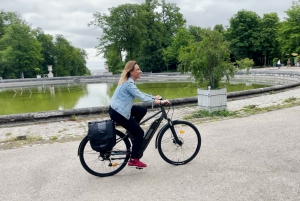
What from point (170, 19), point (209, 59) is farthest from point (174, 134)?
point (170, 19)

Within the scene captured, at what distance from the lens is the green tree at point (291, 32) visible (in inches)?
1827

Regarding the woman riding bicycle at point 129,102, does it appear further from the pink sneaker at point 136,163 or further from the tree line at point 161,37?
the tree line at point 161,37

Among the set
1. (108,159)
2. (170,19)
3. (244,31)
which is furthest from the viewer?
(170,19)

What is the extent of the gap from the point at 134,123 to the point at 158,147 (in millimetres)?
585

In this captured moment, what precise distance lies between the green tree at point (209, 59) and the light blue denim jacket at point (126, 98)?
16.4 ft

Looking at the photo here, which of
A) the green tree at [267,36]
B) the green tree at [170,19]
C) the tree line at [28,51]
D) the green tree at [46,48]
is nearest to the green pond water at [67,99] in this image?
the tree line at [28,51]

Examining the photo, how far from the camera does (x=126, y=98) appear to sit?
4.03 m

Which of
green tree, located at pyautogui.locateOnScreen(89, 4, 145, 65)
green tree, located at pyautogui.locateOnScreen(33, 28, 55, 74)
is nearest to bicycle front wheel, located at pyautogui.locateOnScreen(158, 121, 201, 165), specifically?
green tree, located at pyautogui.locateOnScreen(89, 4, 145, 65)

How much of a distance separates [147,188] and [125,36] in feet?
177

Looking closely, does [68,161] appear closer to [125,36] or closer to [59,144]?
[59,144]

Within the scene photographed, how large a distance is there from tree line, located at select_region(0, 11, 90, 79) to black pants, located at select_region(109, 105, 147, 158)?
53.3 meters

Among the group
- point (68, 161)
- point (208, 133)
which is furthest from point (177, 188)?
point (208, 133)

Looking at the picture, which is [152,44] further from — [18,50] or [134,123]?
[134,123]

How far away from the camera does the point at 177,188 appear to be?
3.61 meters
